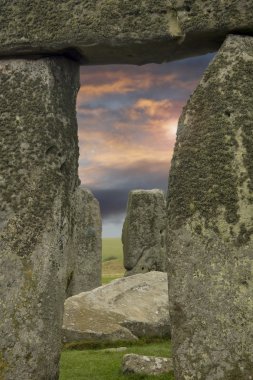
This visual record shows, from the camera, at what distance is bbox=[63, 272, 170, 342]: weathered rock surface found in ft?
44.7

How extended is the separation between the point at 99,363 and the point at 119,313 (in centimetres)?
320

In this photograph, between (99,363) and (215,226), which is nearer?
(215,226)

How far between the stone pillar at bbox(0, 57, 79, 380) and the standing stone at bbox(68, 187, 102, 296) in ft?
44.8

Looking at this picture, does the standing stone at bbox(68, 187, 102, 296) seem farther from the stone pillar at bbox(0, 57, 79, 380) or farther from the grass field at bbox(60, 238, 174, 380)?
the stone pillar at bbox(0, 57, 79, 380)

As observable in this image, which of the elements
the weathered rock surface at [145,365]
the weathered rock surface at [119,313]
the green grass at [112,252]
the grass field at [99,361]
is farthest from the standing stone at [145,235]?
the green grass at [112,252]

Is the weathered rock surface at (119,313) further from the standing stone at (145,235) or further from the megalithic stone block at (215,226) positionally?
the megalithic stone block at (215,226)

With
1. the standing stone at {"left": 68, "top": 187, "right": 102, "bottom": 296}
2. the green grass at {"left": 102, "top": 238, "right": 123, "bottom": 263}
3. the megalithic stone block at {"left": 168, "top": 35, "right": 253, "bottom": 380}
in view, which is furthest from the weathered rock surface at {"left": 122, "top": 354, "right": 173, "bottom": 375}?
the green grass at {"left": 102, "top": 238, "right": 123, "bottom": 263}

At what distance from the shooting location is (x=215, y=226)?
297 inches

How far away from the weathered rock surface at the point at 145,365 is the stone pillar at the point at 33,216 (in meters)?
2.50

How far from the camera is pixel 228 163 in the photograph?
24.9 ft

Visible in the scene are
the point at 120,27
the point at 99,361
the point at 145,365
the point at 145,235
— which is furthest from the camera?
the point at 145,235

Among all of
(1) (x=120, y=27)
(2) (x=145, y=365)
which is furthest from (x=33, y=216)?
(2) (x=145, y=365)

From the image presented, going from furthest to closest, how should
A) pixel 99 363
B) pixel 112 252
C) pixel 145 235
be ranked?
pixel 112 252
pixel 145 235
pixel 99 363

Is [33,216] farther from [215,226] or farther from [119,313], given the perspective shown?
[119,313]
